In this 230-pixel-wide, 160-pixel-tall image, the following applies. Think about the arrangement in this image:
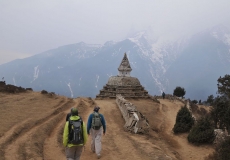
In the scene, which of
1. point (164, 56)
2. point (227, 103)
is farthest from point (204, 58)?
point (227, 103)

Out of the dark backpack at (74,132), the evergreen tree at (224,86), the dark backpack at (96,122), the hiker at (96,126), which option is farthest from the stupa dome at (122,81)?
the dark backpack at (74,132)

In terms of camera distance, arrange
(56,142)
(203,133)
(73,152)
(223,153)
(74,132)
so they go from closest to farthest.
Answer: (74,132) → (73,152) → (223,153) → (56,142) → (203,133)

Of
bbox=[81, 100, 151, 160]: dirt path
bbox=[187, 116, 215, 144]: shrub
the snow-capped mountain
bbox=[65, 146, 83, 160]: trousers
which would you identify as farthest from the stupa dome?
the snow-capped mountain

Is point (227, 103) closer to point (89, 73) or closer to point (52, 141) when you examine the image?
point (52, 141)

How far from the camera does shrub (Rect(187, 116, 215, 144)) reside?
13000mm

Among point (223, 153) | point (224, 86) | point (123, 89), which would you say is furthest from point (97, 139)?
point (224, 86)

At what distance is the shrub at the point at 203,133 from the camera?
512 inches

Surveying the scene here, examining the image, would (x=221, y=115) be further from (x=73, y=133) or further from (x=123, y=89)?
(x=123, y=89)

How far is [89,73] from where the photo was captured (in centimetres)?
18262

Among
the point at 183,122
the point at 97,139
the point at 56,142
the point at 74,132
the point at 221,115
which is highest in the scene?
the point at 221,115

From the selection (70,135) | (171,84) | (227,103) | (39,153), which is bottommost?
(39,153)

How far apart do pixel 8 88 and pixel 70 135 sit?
20756mm

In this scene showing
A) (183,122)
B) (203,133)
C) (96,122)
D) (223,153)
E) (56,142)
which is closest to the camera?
(96,122)

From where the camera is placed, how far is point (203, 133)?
514 inches
